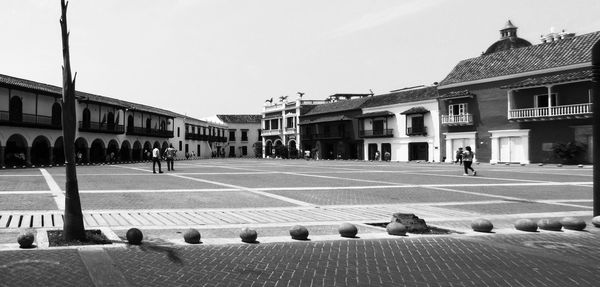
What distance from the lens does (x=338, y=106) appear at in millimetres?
65438

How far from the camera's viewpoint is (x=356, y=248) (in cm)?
648

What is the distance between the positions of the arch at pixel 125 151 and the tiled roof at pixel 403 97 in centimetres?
2940

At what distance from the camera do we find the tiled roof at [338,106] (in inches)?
2405

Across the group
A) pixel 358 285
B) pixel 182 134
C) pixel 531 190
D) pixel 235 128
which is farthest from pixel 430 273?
pixel 235 128

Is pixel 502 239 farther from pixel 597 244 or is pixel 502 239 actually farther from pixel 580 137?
pixel 580 137

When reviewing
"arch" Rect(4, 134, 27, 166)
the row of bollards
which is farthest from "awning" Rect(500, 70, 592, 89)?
"arch" Rect(4, 134, 27, 166)

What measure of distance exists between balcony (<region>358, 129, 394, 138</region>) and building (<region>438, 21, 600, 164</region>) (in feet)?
27.6

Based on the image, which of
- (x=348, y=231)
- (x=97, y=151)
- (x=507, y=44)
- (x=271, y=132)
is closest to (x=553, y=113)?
(x=507, y=44)

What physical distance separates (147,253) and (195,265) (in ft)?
3.17

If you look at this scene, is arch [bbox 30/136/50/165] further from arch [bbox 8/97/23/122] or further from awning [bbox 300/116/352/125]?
awning [bbox 300/116/352/125]

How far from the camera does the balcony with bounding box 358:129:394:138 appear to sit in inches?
2151

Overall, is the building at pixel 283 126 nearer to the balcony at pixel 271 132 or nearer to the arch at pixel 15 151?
the balcony at pixel 271 132

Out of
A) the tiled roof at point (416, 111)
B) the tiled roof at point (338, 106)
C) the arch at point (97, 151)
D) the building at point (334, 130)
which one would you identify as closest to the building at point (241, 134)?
the building at point (334, 130)

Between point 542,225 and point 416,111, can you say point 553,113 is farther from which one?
point 542,225
